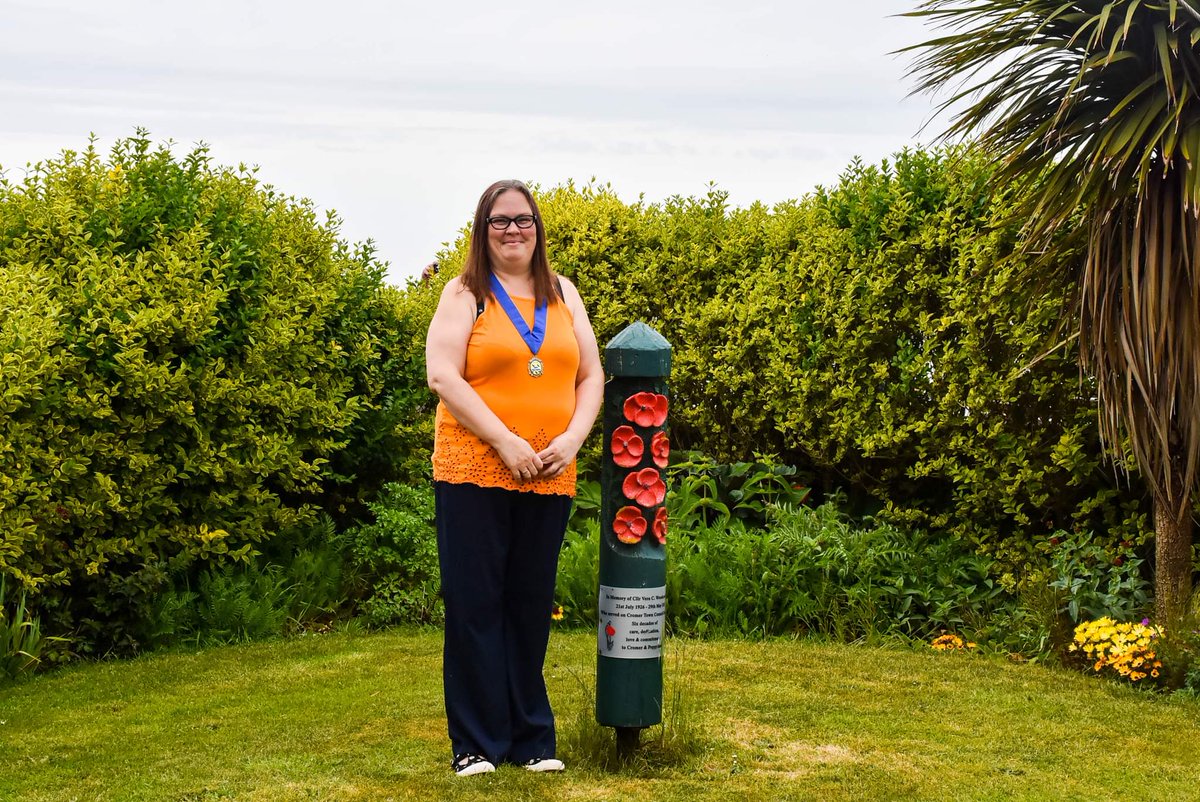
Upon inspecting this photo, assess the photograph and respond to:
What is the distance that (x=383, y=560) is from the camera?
834 centimetres

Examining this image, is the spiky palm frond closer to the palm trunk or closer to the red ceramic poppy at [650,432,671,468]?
the palm trunk

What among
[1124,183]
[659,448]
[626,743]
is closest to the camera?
[659,448]

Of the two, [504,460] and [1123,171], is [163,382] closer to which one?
[504,460]

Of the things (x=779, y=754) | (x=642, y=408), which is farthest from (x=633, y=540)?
(x=779, y=754)

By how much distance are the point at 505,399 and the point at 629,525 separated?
647mm

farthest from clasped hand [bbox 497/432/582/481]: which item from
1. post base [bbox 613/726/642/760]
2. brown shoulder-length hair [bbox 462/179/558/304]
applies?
post base [bbox 613/726/642/760]

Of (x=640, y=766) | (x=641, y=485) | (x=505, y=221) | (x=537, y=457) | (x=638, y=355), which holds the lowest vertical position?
(x=640, y=766)

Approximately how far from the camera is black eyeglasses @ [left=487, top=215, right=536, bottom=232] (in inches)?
189

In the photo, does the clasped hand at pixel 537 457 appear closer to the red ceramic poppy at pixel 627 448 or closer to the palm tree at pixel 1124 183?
the red ceramic poppy at pixel 627 448

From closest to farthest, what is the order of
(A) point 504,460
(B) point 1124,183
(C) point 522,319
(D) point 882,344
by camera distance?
1. (A) point 504,460
2. (C) point 522,319
3. (B) point 1124,183
4. (D) point 882,344

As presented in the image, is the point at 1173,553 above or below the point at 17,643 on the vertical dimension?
above

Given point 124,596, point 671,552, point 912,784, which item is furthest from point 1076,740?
point 124,596

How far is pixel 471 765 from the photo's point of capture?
4.88 metres

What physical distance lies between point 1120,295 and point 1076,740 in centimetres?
235
